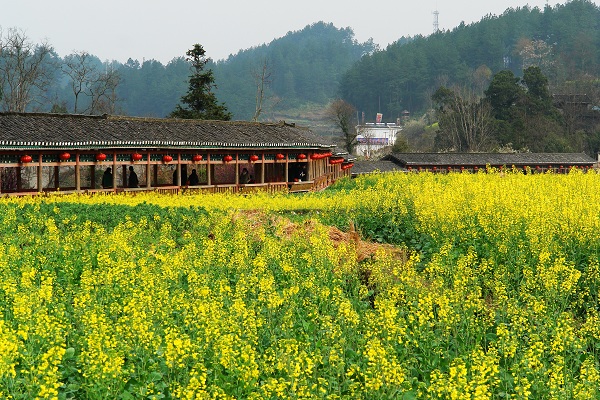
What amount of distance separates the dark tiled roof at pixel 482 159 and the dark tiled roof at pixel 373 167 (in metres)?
0.73

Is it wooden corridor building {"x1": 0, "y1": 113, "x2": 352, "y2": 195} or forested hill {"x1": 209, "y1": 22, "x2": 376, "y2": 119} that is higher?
forested hill {"x1": 209, "y1": 22, "x2": 376, "y2": 119}

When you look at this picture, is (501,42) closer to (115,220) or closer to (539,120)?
(539,120)

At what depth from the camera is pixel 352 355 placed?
329 inches

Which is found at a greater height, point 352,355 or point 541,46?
point 541,46

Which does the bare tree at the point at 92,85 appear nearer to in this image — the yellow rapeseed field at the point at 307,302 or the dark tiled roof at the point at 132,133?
the dark tiled roof at the point at 132,133

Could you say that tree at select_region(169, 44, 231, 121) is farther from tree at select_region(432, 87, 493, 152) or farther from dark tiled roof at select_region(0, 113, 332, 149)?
tree at select_region(432, 87, 493, 152)

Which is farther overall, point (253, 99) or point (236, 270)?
point (253, 99)

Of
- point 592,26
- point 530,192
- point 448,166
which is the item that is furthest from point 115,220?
point 592,26

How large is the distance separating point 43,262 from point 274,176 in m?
21.7

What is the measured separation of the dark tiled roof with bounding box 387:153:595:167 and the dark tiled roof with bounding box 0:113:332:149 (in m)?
21.2

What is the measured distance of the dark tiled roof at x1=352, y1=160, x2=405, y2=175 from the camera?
5062cm

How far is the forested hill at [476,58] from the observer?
385 ft

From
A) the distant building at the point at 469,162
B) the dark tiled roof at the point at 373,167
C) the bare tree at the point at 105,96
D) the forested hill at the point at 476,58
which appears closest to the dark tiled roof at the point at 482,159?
the distant building at the point at 469,162

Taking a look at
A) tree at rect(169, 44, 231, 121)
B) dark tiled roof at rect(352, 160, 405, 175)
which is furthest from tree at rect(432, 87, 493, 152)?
tree at rect(169, 44, 231, 121)
